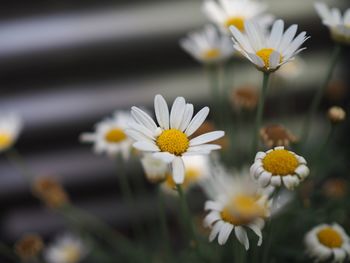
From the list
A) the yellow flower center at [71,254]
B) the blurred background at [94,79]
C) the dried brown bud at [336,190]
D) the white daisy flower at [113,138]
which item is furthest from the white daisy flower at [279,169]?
the yellow flower center at [71,254]

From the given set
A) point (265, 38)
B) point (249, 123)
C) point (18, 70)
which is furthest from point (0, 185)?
point (265, 38)

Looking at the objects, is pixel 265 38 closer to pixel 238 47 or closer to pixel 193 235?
pixel 238 47

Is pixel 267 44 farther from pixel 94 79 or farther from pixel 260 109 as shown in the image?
pixel 94 79

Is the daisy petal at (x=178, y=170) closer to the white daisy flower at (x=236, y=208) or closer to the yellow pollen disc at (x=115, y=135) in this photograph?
the white daisy flower at (x=236, y=208)

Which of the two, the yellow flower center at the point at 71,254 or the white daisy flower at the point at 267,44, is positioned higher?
the white daisy flower at the point at 267,44

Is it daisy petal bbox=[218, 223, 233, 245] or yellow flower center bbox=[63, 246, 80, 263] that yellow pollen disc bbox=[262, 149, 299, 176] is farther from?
yellow flower center bbox=[63, 246, 80, 263]

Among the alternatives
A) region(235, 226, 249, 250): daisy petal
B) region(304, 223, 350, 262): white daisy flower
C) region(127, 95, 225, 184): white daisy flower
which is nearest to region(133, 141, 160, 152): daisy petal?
region(127, 95, 225, 184): white daisy flower
